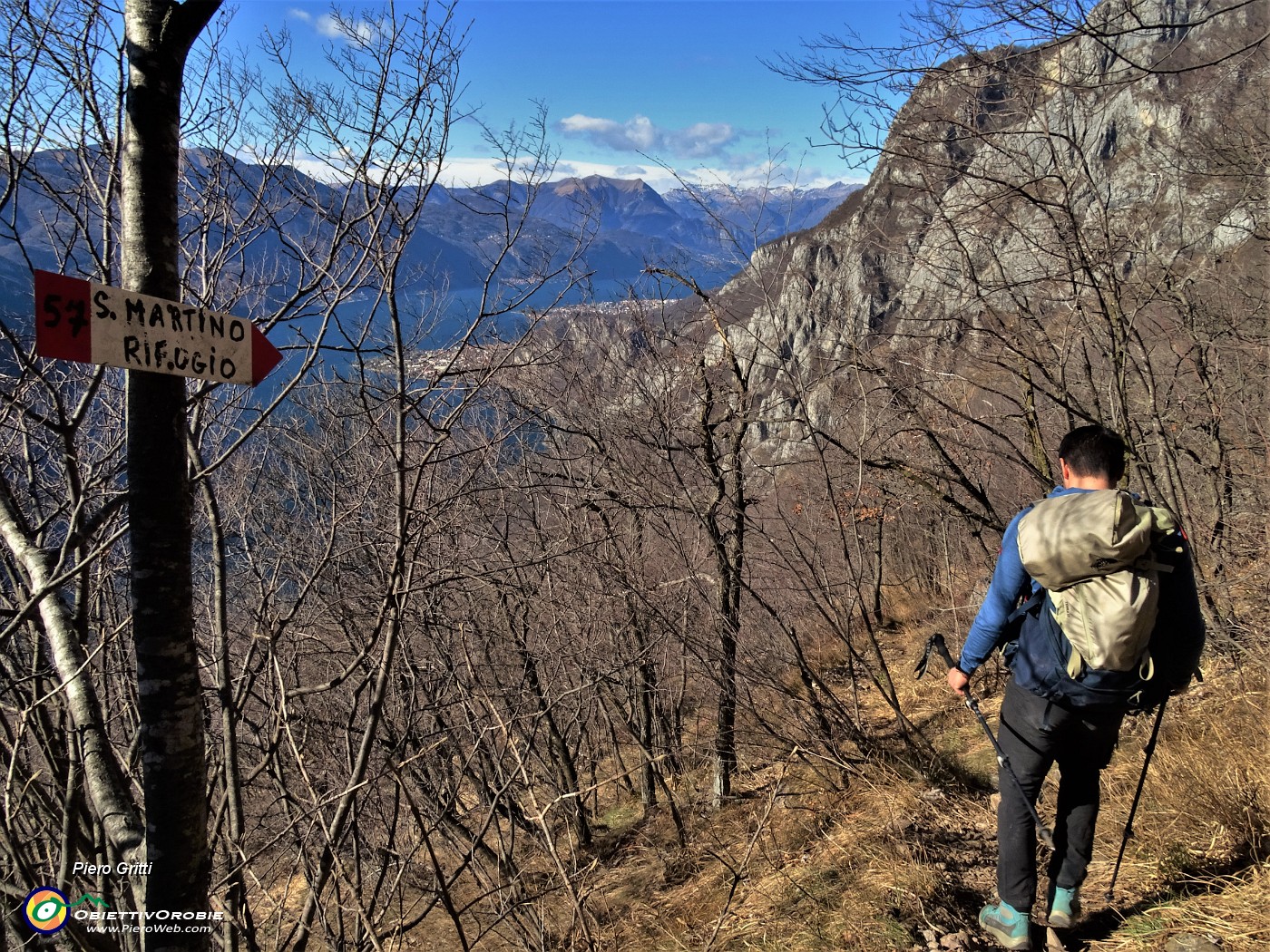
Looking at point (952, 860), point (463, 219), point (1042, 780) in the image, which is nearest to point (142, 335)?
point (1042, 780)

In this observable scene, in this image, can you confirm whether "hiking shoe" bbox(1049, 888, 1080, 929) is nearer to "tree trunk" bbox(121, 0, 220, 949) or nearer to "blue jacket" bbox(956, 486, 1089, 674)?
"blue jacket" bbox(956, 486, 1089, 674)

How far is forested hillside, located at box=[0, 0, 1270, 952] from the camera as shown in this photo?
2.97m

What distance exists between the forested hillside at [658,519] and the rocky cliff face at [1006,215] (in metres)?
0.04

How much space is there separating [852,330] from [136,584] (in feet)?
13.9

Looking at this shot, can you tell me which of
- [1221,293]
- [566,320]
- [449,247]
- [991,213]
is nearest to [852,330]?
[991,213]

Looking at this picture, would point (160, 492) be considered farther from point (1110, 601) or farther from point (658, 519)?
point (658, 519)

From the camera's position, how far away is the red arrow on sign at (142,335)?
1518 mm

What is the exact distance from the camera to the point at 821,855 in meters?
4.14

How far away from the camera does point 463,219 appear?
4.61 m

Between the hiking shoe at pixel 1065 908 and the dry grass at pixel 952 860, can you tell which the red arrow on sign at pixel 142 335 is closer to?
the dry grass at pixel 952 860

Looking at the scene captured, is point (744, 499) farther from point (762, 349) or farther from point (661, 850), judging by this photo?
point (661, 850)

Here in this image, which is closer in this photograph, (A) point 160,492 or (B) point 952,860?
(A) point 160,492

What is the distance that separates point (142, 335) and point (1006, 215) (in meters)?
4.82

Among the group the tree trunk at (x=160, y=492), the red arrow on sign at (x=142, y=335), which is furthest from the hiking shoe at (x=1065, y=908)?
the red arrow on sign at (x=142, y=335)
